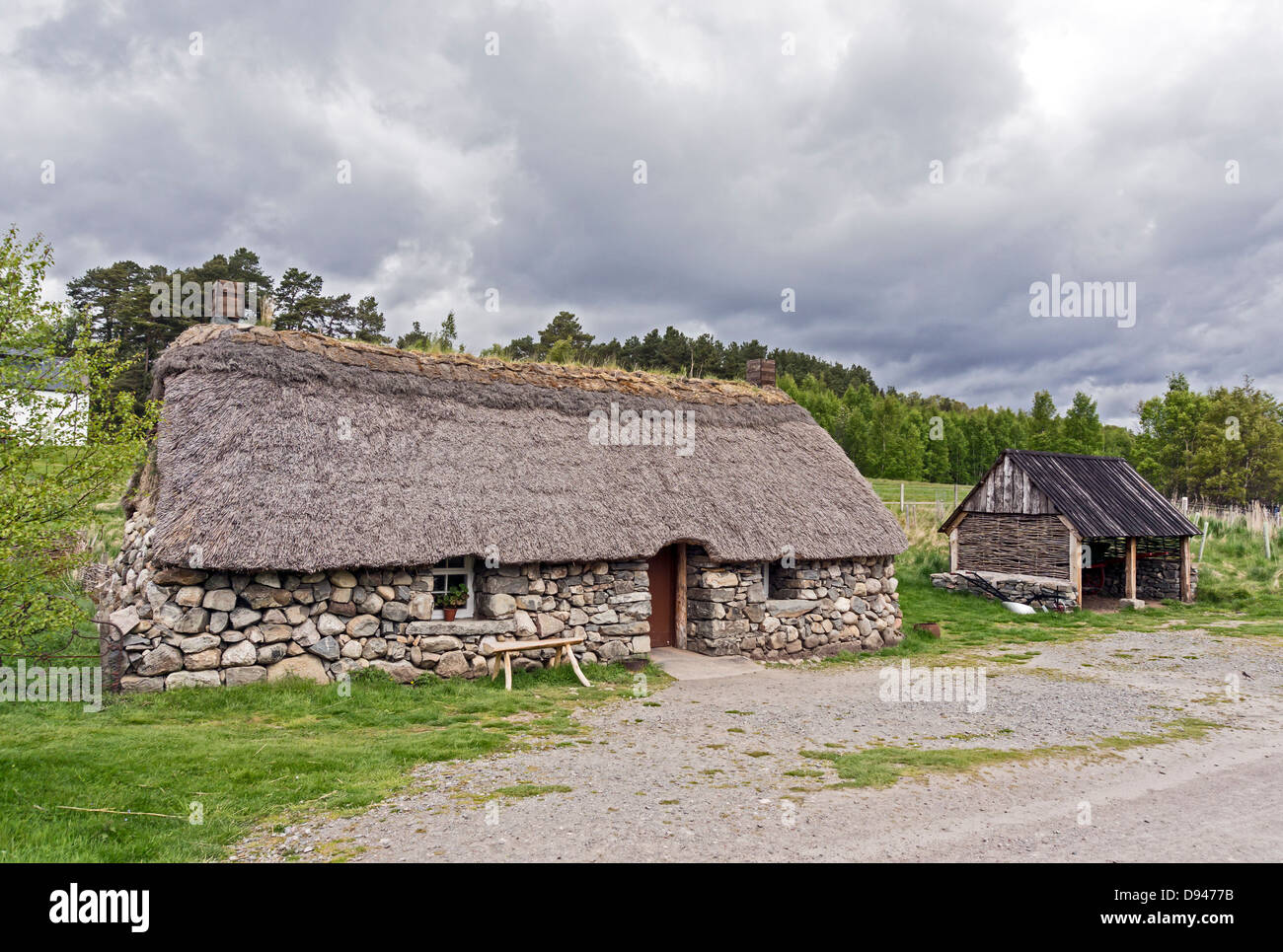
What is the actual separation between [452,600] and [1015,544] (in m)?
15.8

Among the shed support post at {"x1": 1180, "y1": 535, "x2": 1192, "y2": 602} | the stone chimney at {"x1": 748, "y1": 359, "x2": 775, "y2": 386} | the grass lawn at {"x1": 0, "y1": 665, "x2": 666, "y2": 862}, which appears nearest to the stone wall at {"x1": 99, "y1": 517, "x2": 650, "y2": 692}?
the grass lawn at {"x1": 0, "y1": 665, "x2": 666, "y2": 862}

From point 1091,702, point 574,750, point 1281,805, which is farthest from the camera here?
point 1091,702

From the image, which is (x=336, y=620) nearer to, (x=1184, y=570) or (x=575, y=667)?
(x=575, y=667)

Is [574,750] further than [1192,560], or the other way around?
[1192,560]

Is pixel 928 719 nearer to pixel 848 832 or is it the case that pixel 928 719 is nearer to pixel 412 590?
pixel 848 832

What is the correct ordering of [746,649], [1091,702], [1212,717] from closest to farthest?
[1212,717] → [1091,702] → [746,649]

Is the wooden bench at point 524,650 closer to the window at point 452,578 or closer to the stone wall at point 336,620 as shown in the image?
the stone wall at point 336,620

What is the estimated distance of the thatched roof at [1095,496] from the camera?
1988 cm

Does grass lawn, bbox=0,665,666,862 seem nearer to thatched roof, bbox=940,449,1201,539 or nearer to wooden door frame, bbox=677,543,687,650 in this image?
wooden door frame, bbox=677,543,687,650

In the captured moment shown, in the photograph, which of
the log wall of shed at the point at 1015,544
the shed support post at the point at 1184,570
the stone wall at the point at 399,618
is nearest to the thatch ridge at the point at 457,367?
the stone wall at the point at 399,618

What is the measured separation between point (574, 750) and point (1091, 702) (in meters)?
7.30

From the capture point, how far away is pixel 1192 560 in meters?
22.4

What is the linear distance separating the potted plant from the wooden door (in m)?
3.66
